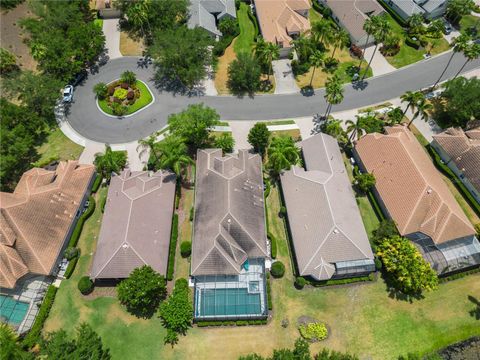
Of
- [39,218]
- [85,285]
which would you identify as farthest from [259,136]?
[39,218]

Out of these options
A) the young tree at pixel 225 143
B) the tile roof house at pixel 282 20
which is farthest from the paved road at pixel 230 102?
the tile roof house at pixel 282 20

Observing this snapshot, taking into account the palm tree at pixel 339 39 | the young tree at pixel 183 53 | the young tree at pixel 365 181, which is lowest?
the young tree at pixel 365 181

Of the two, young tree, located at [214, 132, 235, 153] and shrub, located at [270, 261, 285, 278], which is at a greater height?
young tree, located at [214, 132, 235, 153]

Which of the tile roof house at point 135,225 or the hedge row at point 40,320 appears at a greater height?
the tile roof house at point 135,225

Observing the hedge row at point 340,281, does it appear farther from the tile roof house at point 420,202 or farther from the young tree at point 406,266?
the tile roof house at point 420,202

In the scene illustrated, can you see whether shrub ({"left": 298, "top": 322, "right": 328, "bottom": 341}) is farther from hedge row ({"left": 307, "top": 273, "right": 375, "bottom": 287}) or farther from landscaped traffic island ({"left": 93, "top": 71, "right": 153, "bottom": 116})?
landscaped traffic island ({"left": 93, "top": 71, "right": 153, "bottom": 116})

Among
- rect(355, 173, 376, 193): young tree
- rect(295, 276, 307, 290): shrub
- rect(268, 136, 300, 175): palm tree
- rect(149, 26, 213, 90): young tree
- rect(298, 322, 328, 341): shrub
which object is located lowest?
rect(298, 322, 328, 341): shrub

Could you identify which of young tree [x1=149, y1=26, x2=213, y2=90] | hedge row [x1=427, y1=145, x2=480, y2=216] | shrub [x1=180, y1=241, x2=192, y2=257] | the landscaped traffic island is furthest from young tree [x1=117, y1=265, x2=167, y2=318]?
hedge row [x1=427, y1=145, x2=480, y2=216]
